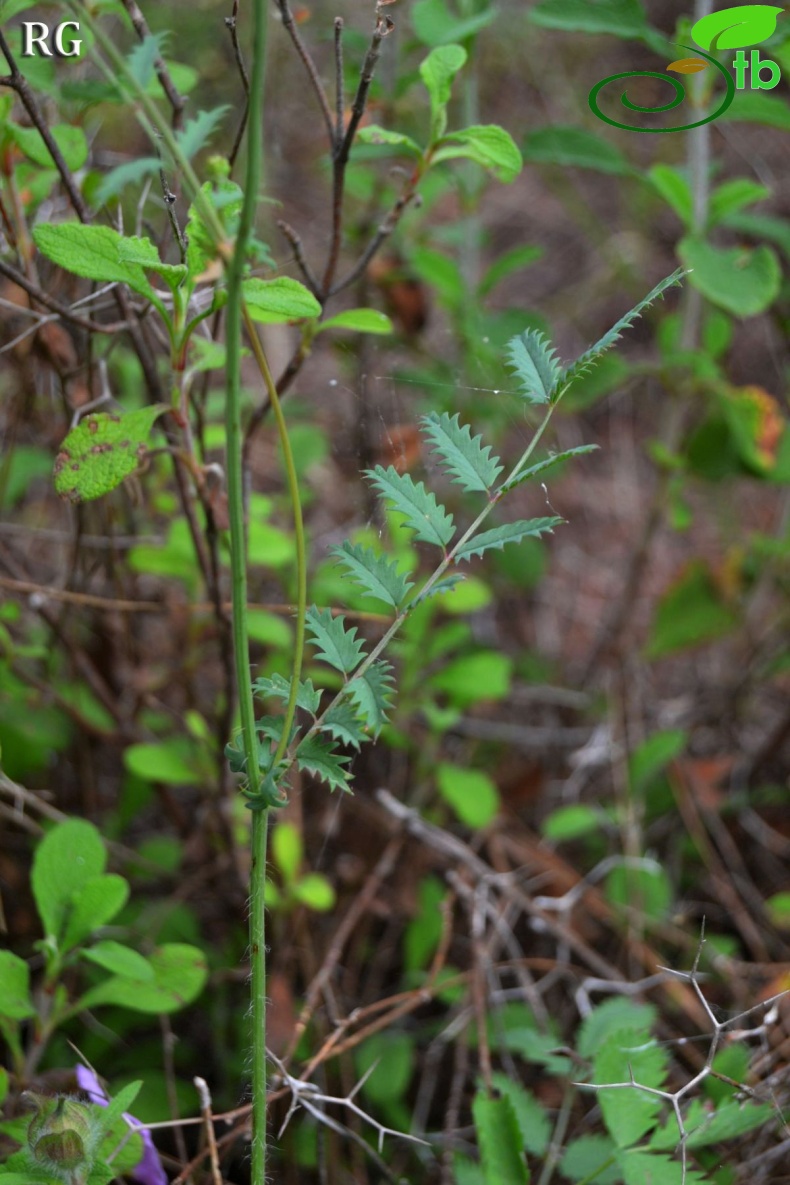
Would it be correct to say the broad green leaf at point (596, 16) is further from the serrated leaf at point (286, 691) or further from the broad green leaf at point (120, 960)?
the broad green leaf at point (120, 960)

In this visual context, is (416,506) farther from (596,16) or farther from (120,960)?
(596,16)

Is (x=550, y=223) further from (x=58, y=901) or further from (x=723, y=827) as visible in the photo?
(x=58, y=901)

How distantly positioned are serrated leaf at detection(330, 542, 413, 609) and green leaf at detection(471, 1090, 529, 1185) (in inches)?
20.6

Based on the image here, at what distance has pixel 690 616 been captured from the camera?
1.97m

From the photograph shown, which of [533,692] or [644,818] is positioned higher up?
[533,692]

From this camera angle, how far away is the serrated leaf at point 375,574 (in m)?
0.80

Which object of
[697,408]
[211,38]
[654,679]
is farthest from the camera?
[211,38]

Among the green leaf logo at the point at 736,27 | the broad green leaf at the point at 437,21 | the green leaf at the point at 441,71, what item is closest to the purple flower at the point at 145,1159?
the green leaf at the point at 441,71

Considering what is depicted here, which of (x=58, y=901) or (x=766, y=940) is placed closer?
(x=58, y=901)

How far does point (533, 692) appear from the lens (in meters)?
1.94

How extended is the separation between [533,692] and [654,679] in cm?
36

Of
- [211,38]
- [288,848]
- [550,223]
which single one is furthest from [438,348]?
[288,848]

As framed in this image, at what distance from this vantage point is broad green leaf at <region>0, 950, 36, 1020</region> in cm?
95

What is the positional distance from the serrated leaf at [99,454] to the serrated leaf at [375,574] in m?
0.23
